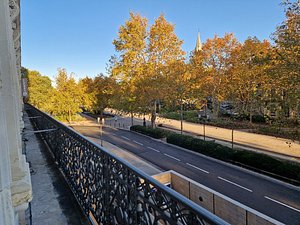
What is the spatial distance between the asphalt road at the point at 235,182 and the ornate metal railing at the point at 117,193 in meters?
7.97

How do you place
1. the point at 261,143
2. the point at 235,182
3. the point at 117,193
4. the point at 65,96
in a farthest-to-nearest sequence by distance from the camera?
the point at 65,96, the point at 261,143, the point at 235,182, the point at 117,193

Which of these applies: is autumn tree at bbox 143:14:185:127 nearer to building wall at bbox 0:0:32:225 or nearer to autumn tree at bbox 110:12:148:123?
autumn tree at bbox 110:12:148:123

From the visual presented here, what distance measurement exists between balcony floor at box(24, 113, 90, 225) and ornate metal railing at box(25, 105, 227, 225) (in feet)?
0.44

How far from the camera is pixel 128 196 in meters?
2.17

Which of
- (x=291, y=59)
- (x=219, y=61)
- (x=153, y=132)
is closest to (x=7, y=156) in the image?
(x=291, y=59)

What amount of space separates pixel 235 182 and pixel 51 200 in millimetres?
10207

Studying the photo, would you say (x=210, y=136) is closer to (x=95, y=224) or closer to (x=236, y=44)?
(x=236, y=44)

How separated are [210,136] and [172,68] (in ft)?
27.0

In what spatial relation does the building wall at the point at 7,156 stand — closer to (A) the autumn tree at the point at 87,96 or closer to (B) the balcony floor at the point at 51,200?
(B) the balcony floor at the point at 51,200

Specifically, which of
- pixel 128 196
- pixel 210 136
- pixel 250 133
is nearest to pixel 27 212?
pixel 128 196

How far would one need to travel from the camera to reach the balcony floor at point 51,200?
3.04 meters

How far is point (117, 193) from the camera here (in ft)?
7.84

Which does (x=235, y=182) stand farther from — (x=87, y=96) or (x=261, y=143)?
(x=87, y=96)

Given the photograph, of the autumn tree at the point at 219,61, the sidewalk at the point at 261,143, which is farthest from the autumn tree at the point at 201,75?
the sidewalk at the point at 261,143
